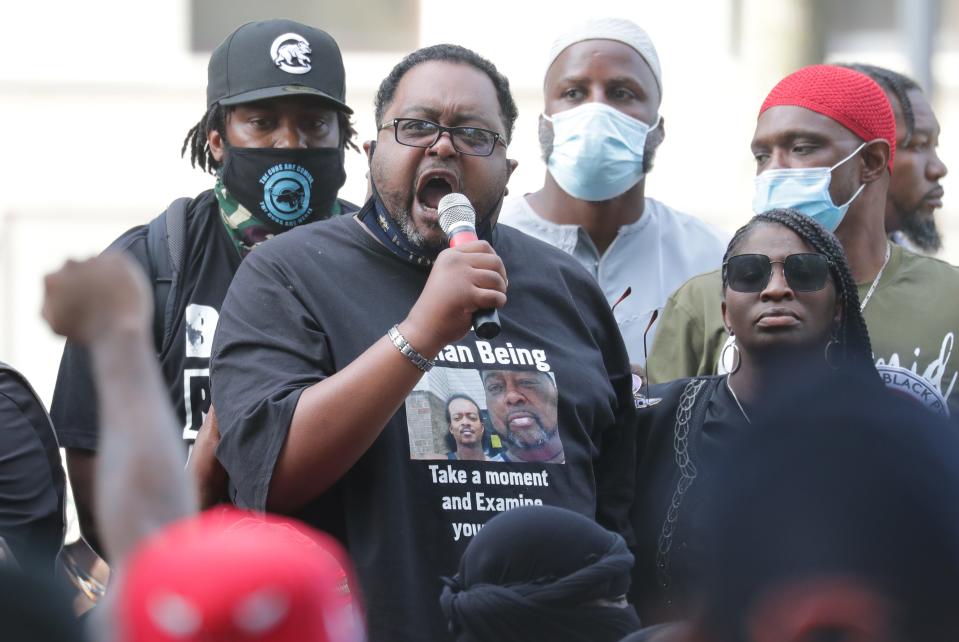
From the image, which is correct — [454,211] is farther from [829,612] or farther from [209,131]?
[829,612]

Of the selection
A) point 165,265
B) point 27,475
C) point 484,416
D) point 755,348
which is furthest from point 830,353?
point 27,475

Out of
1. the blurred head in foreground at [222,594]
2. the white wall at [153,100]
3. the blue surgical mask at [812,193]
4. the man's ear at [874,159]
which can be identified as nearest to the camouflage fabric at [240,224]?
the blue surgical mask at [812,193]

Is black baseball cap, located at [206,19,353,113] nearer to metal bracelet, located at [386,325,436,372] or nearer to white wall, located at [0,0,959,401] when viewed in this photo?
metal bracelet, located at [386,325,436,372]

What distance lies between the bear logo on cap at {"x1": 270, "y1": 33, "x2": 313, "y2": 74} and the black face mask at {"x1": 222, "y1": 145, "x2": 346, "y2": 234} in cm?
24

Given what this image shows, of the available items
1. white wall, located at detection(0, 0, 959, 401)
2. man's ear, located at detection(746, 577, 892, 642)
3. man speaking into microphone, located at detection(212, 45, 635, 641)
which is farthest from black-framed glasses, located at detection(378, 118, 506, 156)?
white wall, located at detection(0, 0, 959, 401)

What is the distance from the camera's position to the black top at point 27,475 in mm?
3701

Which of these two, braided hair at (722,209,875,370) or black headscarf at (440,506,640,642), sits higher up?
braided hair at (722,209,875,370)

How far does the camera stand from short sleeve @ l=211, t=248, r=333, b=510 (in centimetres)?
343

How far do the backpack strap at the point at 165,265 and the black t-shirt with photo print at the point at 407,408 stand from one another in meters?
0.53

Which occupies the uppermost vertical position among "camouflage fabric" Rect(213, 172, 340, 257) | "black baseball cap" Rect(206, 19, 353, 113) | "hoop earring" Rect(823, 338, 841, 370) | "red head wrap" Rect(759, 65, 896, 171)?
"black baseball cap" Rect(206, 19, 353, 113)

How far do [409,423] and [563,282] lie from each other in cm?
66

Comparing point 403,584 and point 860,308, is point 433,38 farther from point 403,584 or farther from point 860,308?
point 403,584

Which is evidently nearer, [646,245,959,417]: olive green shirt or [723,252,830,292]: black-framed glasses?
[723,252,830,292]: black-framed glasses

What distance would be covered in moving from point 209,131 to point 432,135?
1.14 m
